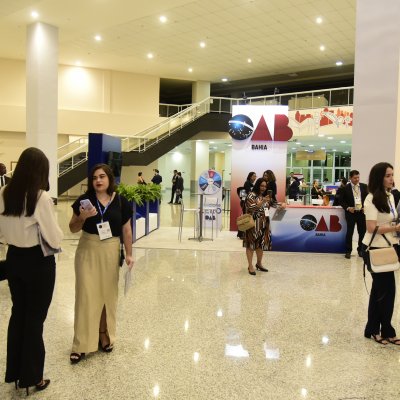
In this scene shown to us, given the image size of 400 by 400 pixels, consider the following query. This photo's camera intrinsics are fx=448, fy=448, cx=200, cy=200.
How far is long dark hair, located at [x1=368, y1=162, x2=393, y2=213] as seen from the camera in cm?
382

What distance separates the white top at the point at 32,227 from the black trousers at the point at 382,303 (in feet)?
8.92

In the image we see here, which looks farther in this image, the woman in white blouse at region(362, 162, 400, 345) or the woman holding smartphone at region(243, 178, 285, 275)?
the woman holding smartphone at region(243, 178, 285, 275)

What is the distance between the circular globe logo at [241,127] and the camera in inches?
436

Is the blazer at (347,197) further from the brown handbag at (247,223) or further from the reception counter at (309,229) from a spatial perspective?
the brown handbag at (247,223)

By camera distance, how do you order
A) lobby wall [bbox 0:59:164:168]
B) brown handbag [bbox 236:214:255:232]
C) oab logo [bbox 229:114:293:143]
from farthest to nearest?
1. lobby wall [bbox 0:59:164:168]
2. oab logo [bbox 229:114:293:143]
3. brown handbag [bbox 236:214:255:232]

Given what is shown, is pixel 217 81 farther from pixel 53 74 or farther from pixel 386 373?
pixel 386 373

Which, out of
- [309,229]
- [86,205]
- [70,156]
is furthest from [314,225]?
[70,156]

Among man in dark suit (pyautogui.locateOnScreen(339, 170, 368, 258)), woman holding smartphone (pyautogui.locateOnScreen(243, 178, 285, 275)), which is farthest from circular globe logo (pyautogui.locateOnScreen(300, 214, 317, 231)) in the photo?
woman holding smartphone (pyautogui.locateOnScreen(243, 178, 285, 275))

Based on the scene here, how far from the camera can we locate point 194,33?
1828 centimetres

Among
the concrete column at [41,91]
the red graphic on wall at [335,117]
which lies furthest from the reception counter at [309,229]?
the red graphic on wall at [335,117]

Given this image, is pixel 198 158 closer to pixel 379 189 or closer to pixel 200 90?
pixel 200 90

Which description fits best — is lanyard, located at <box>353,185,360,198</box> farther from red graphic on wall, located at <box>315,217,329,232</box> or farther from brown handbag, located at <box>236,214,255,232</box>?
brown handbag, located at <box>236,214,255,232</box>

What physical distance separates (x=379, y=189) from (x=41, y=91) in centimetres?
1343

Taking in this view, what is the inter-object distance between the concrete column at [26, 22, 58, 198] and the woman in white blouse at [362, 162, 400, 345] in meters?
12.8
